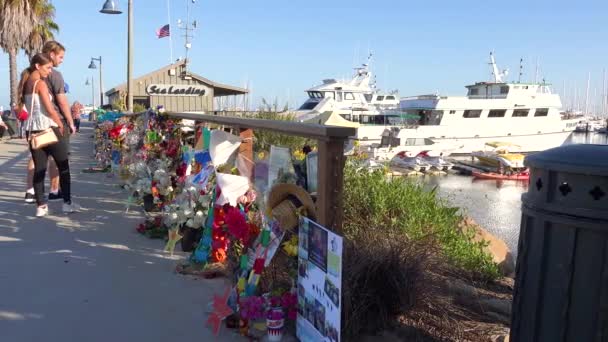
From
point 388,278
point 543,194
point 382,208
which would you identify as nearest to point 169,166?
point 382,208

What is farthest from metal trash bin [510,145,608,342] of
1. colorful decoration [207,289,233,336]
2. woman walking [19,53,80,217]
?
woman walking [19,53,80,217]

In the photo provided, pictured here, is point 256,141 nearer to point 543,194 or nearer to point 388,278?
point 388,278

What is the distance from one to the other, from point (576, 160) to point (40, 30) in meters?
31.2

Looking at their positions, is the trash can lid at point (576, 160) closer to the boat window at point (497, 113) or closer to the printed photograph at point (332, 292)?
the printed photograph at point (332, 292)

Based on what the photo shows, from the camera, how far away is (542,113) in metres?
49.8

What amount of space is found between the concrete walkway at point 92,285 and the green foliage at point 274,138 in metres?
1.43

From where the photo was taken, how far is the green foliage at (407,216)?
504 centimetres

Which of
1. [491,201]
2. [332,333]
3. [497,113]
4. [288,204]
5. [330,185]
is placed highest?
[497,113]

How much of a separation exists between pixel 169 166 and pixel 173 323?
310 centimetres

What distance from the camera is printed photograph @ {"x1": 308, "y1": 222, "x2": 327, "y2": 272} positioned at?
8.24 feet

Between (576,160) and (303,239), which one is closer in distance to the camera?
(576,160)

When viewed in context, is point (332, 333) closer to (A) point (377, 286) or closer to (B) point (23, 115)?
(A) point (377, 286)

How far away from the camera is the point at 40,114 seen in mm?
5688

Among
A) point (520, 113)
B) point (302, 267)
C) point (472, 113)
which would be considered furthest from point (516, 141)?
point (302, 267)
